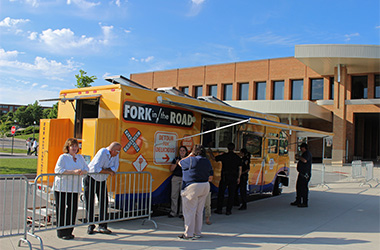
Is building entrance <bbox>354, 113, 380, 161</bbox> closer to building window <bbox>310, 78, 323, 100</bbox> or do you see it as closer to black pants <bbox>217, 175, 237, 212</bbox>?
building window <bbox>310, 78, 323, 100</bbox>

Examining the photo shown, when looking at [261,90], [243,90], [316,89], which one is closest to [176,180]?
[316,89]

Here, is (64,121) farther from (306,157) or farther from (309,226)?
(306,157)

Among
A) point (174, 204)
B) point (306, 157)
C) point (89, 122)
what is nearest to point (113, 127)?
point (89, 122)

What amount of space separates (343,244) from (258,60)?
1334 inches

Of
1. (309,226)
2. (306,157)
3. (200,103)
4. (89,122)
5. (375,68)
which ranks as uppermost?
(375,68)

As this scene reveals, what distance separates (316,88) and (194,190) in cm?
3252

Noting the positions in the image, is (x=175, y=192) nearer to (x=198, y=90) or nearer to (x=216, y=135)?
(x=216, y=135)

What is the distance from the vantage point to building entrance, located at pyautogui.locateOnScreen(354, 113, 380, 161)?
125 ft

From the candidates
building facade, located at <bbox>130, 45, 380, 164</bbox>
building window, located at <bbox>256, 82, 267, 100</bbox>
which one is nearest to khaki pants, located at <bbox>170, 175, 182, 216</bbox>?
building facade, located at <bbox>130, 45, 380, 164</bbox>

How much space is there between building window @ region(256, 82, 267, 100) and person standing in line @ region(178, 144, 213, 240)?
3324 centimetres

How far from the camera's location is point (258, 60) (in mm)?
38219

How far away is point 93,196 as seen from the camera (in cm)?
581

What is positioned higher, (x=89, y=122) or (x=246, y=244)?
(x=89, y=122)

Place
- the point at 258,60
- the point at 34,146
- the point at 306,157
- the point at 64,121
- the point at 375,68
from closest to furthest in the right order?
the point at 64,121, the point at 306,157, the point at 34,146, the point at 375,68, the point at 258,60
